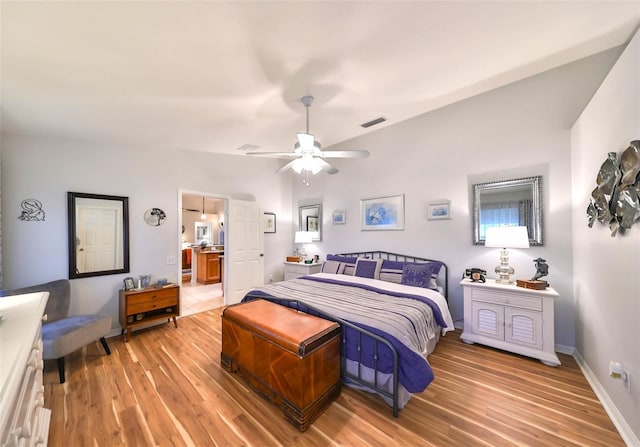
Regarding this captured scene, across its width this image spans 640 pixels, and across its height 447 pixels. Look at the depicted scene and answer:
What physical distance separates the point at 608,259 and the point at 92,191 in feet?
17.9

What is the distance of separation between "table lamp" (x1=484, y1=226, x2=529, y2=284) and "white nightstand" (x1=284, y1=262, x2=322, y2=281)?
2.91 m

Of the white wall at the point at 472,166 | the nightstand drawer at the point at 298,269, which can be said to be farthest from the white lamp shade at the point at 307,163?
the nightstand drawer at the point at 298,269

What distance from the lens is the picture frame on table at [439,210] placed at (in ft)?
11.5

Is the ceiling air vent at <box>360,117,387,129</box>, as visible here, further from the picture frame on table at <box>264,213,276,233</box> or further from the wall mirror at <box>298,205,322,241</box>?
the picture frame on table at <box>264,213,276,233</box>

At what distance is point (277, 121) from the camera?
3.03m

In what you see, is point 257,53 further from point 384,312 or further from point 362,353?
point 362,353

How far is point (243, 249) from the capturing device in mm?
4738

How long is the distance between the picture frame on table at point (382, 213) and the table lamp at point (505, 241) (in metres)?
1.33

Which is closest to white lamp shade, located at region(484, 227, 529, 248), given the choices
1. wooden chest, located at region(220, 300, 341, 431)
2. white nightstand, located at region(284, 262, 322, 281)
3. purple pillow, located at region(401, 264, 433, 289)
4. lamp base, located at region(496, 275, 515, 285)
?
lamp base, located at region(496, 275, 515, 285)

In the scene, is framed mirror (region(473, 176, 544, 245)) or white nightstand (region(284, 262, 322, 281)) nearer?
framed mirror (region(473, 176, 544, 245))

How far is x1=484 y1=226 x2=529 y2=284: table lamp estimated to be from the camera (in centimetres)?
267

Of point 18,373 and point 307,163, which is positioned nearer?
point 18,373

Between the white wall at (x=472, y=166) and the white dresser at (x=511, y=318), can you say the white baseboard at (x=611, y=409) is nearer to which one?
the white dresser at (x=511, y=318)

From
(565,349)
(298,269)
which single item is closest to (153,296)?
(298,269)
